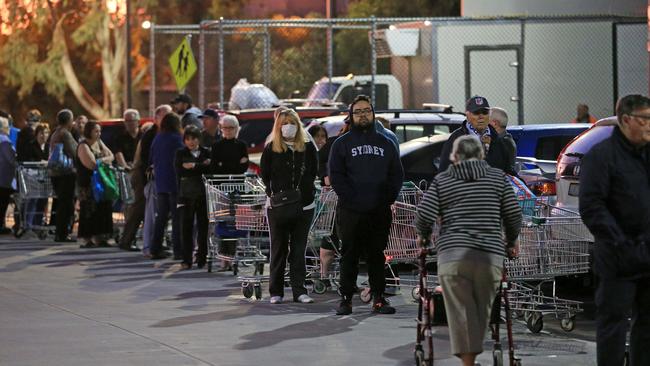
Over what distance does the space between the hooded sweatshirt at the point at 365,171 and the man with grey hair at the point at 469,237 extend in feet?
12.4

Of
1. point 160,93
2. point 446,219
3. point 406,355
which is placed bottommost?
point 406,355

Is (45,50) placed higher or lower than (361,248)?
higher

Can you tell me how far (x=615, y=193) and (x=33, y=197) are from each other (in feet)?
51.5

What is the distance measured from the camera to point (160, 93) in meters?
58.7

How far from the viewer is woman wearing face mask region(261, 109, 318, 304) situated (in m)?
14.9

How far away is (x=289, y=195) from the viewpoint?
14.8 metres

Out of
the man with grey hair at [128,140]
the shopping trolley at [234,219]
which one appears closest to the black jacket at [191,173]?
the shopping trolley at [234,219]

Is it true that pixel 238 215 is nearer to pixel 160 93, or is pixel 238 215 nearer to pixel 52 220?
pixel 52 220

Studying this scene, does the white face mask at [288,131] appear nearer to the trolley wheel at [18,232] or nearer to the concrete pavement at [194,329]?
the concrete pavement at [194,329]

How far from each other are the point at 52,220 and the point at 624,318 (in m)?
16.3

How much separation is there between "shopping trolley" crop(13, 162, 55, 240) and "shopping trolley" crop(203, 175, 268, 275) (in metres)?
6.59

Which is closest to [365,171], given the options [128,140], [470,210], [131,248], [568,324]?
[568,324]

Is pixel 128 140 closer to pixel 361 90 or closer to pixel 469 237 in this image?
pixel 361 90

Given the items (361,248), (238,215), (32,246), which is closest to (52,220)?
(32,246)
